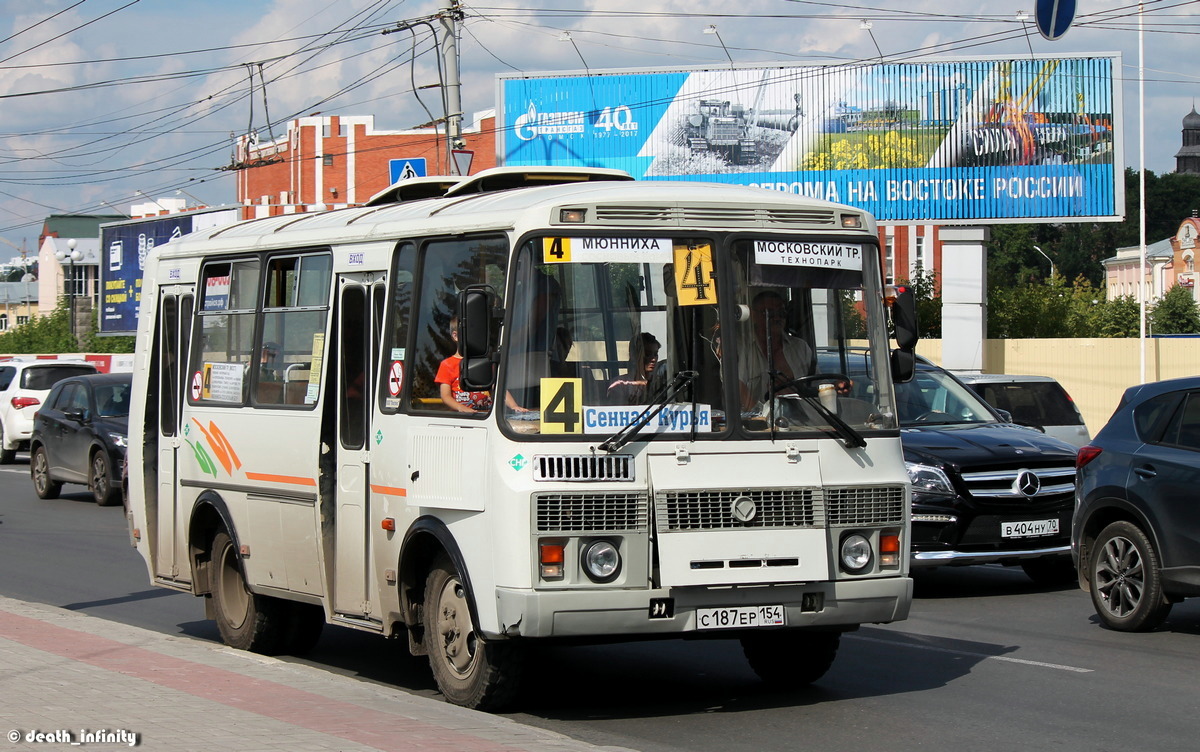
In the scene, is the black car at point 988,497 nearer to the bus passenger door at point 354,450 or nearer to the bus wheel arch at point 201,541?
the bus passenger door at point 354,450

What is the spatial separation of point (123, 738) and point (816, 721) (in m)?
3.38

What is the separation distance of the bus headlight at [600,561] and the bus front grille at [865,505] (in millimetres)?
1166

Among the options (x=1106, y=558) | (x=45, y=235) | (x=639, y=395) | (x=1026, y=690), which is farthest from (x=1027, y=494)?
(x=45, y=235)

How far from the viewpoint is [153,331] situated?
11.3 meters

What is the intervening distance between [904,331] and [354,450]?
125 inches

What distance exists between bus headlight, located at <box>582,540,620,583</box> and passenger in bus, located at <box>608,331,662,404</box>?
0.70m

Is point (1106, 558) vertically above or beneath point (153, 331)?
beneath

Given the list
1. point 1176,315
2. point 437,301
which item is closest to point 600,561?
point 437,301

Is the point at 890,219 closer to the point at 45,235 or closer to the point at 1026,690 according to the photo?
the point at 1026,690

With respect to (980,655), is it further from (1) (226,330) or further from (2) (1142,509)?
(1) (226,330)

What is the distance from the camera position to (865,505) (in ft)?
25.8

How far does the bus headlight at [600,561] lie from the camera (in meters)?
7.32

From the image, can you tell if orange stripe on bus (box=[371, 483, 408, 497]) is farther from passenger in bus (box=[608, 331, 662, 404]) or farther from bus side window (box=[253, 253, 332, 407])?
passenger in bus (box=[608, 331, 662, 404])

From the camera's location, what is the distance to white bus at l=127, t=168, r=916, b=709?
736 centimetres
